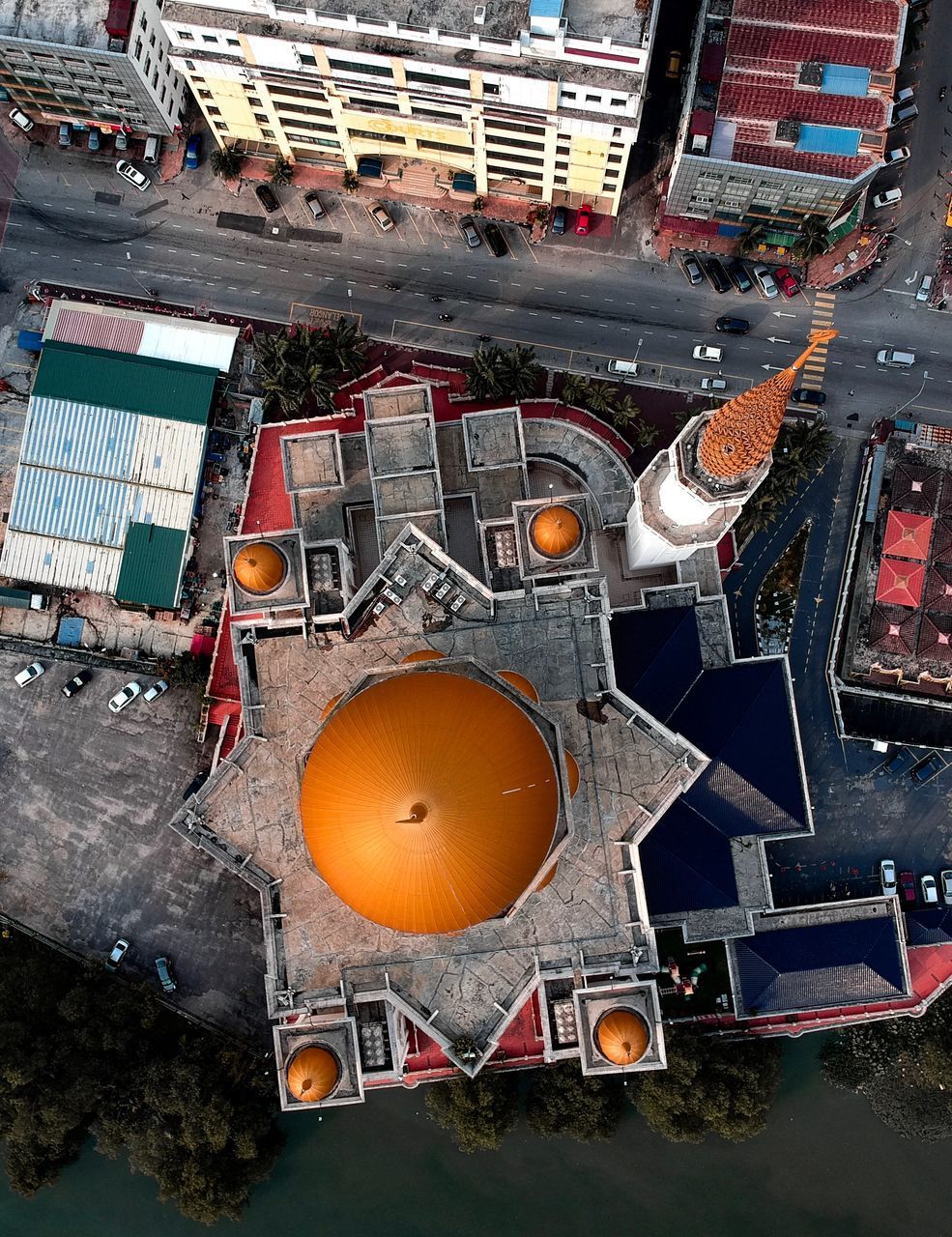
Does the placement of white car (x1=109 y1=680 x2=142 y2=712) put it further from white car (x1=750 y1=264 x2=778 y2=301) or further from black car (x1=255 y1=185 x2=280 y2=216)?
white car (x1=750 y1=264 x2=778 y2=301)

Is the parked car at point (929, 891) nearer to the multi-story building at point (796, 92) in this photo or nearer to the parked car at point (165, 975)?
the multi-story building at point (796, 92)

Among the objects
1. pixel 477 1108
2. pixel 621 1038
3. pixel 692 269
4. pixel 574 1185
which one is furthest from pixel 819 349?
pixel 574 1185

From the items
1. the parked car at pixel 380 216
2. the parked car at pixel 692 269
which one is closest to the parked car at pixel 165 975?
the parked car at pixel 380 216

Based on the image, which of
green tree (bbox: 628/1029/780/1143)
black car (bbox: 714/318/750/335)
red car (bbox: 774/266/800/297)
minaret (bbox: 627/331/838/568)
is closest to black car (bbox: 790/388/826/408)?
black car (bbox: 714/318/750/335)

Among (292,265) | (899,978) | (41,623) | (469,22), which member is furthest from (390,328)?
(899,978)

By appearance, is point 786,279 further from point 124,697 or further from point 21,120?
point 21,120

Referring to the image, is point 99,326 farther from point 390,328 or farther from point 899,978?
point 899,978
